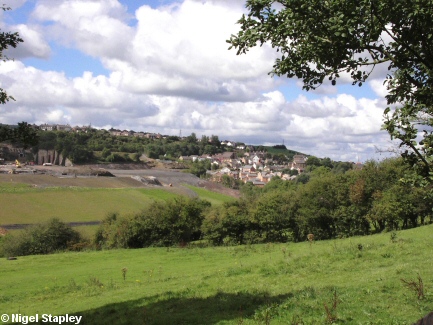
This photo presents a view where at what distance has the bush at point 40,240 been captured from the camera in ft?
177

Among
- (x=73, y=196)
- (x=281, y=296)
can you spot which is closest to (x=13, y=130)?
(x=281, y=296)

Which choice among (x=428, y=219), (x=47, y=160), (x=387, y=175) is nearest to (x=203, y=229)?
(x=387, y=175)

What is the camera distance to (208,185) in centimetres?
13438

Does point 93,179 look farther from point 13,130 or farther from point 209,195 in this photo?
→ point 13,130

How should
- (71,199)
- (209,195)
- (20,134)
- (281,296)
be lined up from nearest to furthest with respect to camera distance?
(20,134) < (281,296) < (71,199) < (209,195)

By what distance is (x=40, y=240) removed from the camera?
5506cm

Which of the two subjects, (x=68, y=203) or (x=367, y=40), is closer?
(x=367, y=40)

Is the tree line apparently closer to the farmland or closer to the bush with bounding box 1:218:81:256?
the bush with bounding box 1:218:81:256

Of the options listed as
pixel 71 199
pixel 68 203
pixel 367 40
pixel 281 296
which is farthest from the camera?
pixel 71 199

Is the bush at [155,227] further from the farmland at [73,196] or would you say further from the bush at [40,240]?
the farmland at [73,196]

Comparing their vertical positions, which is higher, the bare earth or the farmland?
the bare earth

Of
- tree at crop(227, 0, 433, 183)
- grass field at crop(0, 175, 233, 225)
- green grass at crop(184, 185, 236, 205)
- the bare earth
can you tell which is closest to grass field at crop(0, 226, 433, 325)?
tree at crop(227, 0, 433, 183)

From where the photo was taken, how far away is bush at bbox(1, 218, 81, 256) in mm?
53844

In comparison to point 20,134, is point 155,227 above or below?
below
